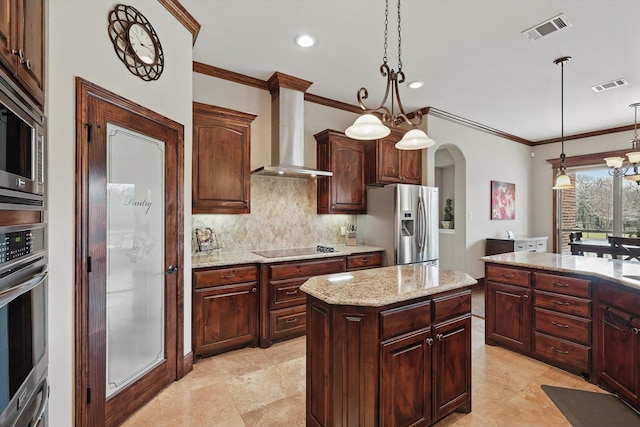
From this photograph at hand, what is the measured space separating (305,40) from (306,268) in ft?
7.65

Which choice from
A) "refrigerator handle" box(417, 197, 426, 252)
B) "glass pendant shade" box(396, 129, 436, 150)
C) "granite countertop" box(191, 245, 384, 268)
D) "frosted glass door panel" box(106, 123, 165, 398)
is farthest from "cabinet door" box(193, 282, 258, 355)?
"refrigerator handle" box(417, 197, 426, 252)

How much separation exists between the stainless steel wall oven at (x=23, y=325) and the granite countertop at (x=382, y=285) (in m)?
1.20

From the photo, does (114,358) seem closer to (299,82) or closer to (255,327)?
(255,327)

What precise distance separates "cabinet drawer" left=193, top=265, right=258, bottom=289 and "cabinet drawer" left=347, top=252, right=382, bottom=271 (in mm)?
1214

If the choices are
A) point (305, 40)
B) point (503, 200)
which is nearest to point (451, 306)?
point (305, 40)

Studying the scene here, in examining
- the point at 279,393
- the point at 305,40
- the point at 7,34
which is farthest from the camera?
the point at 305,40

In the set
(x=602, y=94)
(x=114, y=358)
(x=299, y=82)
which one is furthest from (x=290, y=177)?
(x=602, y=94)

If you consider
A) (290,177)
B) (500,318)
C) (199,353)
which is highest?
(290,177)

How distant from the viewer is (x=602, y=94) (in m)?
4.32

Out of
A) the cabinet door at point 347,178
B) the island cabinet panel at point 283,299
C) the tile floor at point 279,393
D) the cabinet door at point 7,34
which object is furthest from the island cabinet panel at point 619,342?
the cabinet door at point 7,34

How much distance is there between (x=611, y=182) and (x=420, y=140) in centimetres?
624

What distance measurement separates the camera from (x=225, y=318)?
3043mm

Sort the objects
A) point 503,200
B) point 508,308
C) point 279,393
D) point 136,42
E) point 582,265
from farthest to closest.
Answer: point 503,200 → point 508,308 → point 582,265 → point 279,393 → point 136,42

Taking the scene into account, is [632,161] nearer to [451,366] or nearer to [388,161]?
[388,161]
